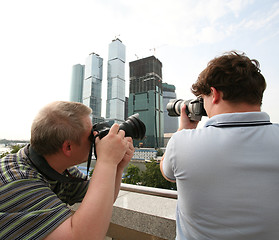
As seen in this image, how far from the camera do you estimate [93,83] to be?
53.8 metres

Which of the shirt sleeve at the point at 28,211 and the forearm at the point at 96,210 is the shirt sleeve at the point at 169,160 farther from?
the shirt sleeve at the point at 28,211

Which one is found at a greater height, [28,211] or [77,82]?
[77,82]

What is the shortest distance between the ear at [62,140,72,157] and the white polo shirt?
1.37ft

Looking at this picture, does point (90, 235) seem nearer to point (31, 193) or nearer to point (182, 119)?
point (31, 193)

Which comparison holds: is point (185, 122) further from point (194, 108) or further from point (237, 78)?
point (237, 78)

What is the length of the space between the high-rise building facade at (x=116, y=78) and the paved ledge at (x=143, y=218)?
49.9m

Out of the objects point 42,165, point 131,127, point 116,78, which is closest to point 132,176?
point 131,127

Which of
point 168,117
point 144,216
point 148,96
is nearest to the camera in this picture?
point 144,216

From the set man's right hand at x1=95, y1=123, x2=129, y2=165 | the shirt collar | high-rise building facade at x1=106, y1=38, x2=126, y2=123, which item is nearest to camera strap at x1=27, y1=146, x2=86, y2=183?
man's right hand at x1=95, y1=123, x2=129, y2=165

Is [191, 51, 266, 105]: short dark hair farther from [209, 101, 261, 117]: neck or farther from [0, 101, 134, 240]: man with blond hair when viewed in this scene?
[0, 101, 134, 240]: man with blond hair

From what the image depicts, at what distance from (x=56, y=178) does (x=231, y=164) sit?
63 centimetres

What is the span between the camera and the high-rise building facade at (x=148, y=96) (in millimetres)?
42031

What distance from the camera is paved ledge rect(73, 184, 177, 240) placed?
3.43 ft

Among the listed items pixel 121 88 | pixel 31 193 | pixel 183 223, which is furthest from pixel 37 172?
pixel 121 88
